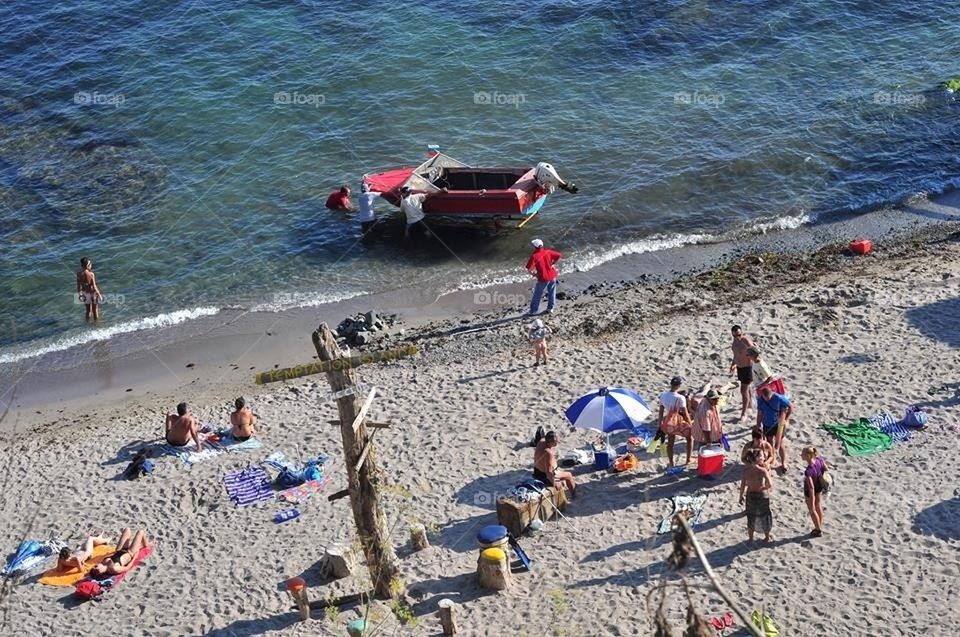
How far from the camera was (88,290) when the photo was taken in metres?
24.7

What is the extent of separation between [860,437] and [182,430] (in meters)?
10.6

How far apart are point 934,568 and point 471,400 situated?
26.1 ft

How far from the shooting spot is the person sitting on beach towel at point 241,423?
19375 millimetres

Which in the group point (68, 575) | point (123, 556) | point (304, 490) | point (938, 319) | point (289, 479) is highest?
point (938, 319)

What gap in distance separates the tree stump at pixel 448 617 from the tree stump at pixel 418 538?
61.9 inches

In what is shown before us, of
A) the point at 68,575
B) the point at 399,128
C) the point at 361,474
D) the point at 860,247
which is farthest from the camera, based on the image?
the point at 399,128

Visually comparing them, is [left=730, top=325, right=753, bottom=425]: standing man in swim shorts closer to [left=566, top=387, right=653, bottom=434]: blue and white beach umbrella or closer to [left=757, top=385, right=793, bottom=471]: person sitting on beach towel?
[left=757, top=385, right=793, bottom=471]: person sitting on beach towel

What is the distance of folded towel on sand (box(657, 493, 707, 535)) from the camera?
16.2m

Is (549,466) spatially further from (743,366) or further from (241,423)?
(241,423)

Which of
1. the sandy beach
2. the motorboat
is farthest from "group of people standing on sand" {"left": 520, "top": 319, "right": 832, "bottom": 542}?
the motorboat

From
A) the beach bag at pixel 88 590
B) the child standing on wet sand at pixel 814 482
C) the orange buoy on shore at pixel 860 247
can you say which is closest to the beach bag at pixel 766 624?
the child standing on wet sand at pixel 814 482

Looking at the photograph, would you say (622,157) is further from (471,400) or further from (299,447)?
(299,447)

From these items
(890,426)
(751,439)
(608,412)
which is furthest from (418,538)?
(890,426)

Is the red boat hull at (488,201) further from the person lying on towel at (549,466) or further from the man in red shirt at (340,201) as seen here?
the person lying on towel at (549,466)
